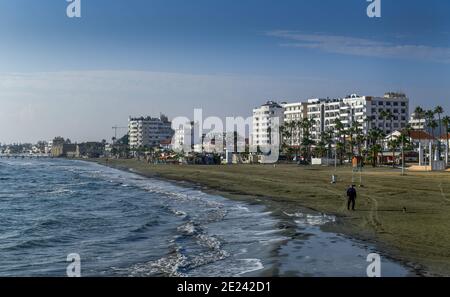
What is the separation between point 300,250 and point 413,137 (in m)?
104

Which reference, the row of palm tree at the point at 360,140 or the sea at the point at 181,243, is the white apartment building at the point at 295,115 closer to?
the row of palm tree at the point at 360,140

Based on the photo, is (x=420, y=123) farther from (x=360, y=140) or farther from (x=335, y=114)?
(x=360, y=140)

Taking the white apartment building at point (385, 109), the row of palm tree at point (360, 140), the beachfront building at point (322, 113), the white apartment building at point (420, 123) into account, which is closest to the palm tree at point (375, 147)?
the row of palm tree at point (360, 140)

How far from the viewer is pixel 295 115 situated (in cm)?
18488

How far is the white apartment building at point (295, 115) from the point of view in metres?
174

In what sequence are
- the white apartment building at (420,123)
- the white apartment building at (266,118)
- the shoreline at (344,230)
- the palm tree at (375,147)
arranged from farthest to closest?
the white apartment building at (266,118) < the white apartment building at (420,123) < the palm tree at (375,147) < the shoreline at (344,230)

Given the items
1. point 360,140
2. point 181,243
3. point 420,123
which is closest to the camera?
point 181,243

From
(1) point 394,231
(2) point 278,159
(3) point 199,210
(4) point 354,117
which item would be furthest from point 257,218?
(4) point 354,117

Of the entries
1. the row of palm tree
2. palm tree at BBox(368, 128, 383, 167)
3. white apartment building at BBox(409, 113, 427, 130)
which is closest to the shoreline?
the row of palm tree

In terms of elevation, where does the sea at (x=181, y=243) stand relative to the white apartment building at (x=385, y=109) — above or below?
below

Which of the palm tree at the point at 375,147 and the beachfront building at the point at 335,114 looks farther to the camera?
the beachfront building at the point at 335,114

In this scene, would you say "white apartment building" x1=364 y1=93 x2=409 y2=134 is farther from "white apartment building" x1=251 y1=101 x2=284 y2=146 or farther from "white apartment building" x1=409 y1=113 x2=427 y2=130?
"white apartment building" x1=251 y1=101 x2=284 y2=146

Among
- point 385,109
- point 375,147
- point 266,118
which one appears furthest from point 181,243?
point 266,118
